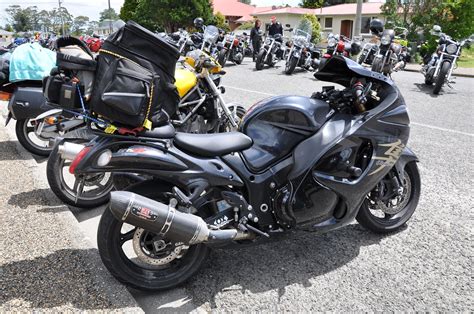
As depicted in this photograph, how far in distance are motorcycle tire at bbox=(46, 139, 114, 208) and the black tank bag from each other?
1.45m

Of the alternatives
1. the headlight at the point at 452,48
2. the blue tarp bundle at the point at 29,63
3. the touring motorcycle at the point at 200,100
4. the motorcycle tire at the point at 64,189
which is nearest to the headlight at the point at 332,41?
the headlight at the point at 452,48

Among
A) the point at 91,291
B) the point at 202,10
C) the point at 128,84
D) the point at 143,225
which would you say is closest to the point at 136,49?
the point at 128,84

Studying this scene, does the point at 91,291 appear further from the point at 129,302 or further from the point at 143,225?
the point at 143,225

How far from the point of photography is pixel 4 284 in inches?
110

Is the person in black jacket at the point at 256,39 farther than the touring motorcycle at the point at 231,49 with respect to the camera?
Yes

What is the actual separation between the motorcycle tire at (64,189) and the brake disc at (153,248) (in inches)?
50.3

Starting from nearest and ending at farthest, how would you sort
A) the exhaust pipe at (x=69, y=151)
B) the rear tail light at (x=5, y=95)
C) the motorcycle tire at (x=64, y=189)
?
the exhaust pipe at (x=69, y=151)
the motorcycle tire at (x=64, y=189)
the rear tail light at (x=5, y=95)

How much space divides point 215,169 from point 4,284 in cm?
153

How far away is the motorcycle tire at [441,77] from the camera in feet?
34.4

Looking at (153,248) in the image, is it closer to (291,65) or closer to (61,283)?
(61,283)

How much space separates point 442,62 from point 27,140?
9652 mm

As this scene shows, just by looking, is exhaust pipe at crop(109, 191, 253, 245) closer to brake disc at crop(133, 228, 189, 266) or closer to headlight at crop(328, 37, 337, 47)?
brake disc at crop(133, 228, 189, 266)

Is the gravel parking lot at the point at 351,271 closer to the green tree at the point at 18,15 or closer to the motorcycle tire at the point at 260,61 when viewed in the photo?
the motorcycle tire at the point at 260,61

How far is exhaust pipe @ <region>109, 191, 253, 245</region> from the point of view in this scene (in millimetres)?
2424
